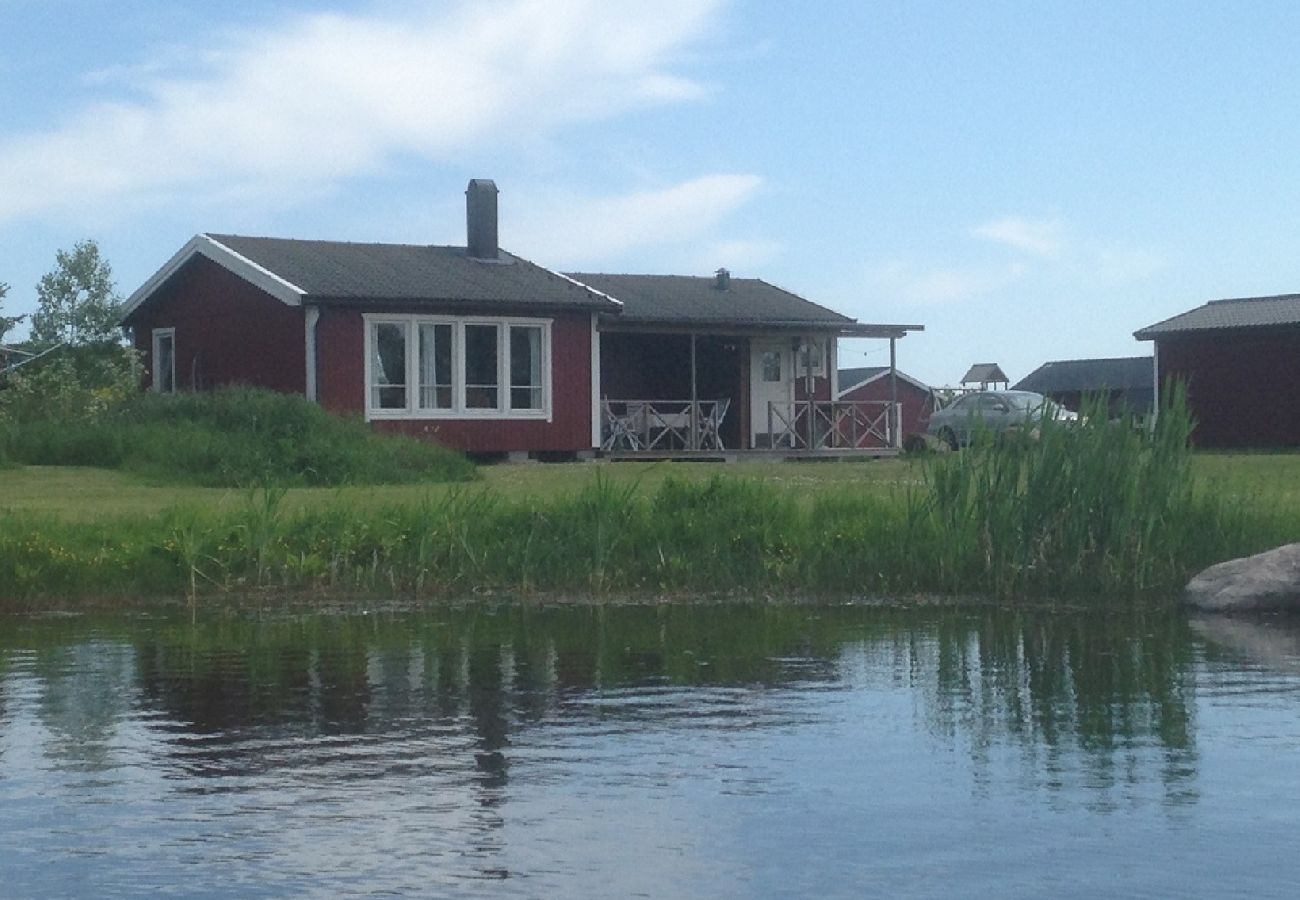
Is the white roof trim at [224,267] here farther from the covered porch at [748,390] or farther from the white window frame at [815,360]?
the white window frame at [815,360]

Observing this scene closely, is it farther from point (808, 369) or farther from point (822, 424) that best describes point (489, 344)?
point (822, 424)

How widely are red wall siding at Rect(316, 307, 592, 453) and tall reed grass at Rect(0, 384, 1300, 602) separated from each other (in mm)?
15469

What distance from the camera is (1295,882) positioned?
7250 mm

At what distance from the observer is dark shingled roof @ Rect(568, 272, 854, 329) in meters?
39.6

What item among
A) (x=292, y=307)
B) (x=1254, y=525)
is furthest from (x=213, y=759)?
(x=292, y=307)

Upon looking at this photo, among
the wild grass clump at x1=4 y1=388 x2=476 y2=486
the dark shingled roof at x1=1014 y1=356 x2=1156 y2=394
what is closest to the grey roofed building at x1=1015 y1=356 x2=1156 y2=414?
the dark shingled roof at x1=1014 y1=356 x2=1156 y2=394

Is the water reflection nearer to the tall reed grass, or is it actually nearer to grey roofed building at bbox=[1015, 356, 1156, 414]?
the tall reed grass

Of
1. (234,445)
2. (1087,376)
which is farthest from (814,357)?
(1087,376)

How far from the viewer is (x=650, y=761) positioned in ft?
31.6

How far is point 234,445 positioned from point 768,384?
16424 mm

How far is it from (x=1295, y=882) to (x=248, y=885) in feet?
11.8

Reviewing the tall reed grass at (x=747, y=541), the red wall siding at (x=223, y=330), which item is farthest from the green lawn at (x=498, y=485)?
the red wall siding at (x=223, y=330)

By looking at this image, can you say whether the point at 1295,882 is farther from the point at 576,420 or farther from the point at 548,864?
the point at 576,420

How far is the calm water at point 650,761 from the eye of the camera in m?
7.47
